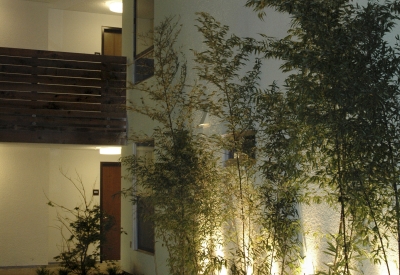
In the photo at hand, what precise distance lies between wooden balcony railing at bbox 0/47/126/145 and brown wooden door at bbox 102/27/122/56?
2.79 metres

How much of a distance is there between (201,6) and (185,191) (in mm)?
2626

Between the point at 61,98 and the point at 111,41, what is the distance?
356 cm

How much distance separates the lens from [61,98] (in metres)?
10.6

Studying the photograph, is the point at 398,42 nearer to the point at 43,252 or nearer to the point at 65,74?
the point at 65,74

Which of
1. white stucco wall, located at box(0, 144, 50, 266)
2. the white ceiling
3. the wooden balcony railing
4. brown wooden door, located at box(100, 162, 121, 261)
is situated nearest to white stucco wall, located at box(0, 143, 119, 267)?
white stucco wall, located at box(0, 144, 50, 266)

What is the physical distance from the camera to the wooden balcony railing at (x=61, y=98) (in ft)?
33.8

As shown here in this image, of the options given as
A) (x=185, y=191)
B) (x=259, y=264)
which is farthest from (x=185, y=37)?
(x=259, y=264)

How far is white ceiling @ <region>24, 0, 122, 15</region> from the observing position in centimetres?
1279

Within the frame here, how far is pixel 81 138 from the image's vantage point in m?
10.6

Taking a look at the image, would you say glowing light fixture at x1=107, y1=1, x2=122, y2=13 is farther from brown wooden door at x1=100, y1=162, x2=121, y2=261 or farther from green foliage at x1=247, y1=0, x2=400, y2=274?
green foliage at x1=247, y1=0, x2=400, y2=274

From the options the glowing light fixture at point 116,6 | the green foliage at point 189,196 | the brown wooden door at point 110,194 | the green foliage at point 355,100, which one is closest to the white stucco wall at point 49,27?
the glowing light fixture at point 116,6

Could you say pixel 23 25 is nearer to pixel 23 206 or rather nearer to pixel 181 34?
pixel 23 206

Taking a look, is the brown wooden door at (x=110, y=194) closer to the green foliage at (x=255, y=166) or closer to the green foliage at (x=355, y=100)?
the green foliage at (x=255, y=166)

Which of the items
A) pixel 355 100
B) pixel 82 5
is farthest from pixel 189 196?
pixel 82 5
